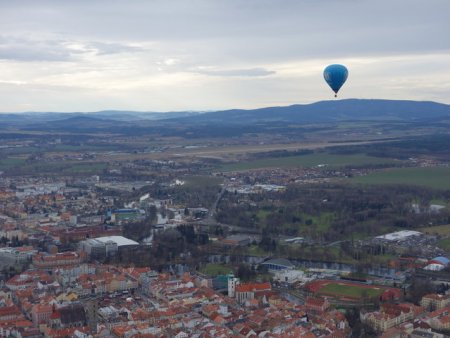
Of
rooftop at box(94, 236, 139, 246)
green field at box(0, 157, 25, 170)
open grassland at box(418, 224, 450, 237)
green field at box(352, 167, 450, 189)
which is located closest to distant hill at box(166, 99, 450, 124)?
green field at box(0, 157, 25, 170)

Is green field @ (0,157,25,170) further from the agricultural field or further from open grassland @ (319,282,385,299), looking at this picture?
open grassland @ (319,282,385,299)

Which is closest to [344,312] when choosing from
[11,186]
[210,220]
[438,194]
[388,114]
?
[210,220]

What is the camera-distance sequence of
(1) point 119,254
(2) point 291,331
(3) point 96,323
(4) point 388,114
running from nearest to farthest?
(2) point 291,331, (3) point 96,323, (1) point 119,254, (4) point 388,114

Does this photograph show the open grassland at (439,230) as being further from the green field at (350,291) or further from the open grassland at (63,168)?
the open grassland at (63,168)

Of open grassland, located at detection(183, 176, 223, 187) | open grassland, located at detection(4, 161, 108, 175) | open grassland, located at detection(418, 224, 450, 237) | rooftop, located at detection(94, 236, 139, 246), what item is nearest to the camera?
rooftop, located at detection(94, 236, 139, 246)

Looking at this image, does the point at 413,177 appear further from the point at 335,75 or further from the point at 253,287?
the point at 253,287

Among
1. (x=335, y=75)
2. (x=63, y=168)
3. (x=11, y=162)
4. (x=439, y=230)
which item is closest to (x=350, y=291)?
(x=335, y=75)

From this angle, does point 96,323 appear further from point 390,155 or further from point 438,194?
point 390,155
